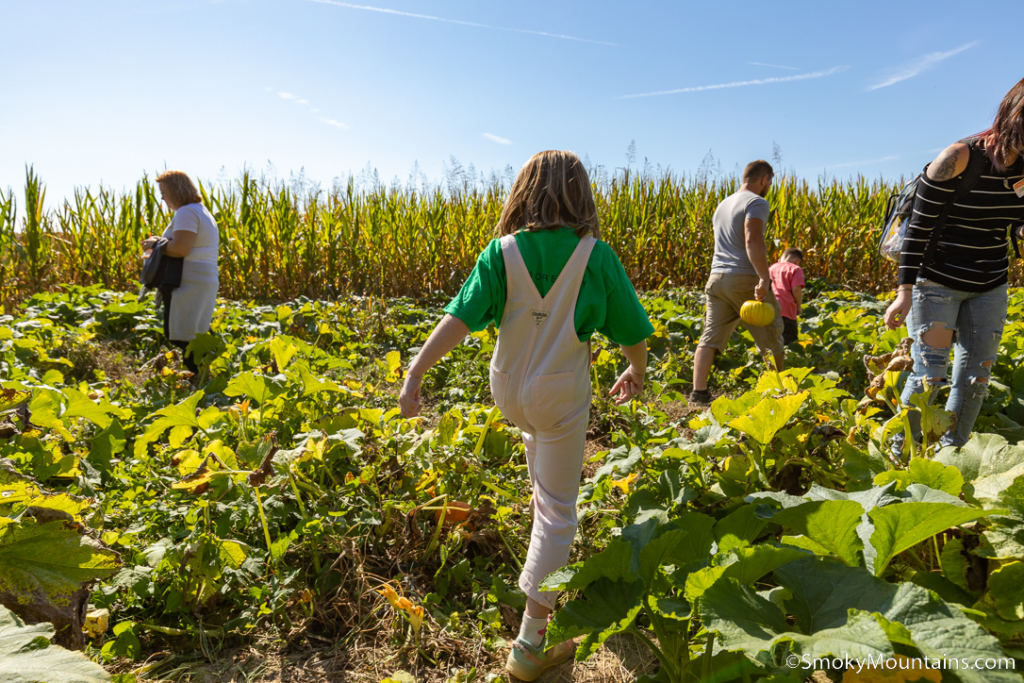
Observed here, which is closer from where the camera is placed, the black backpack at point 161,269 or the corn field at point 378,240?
the black backpack at point 161,269

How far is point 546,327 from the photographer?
1731mm

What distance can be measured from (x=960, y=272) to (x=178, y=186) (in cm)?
462

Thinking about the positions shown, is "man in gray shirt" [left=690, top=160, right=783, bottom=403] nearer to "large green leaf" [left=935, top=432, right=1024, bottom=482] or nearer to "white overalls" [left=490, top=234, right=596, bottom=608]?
"large green leaf" [left=935, top=432, right=1024, bottom=482]

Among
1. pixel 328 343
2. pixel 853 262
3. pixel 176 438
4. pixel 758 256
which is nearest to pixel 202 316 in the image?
pixel 328 343

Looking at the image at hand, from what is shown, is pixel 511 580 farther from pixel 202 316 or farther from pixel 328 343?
pixel 328 343

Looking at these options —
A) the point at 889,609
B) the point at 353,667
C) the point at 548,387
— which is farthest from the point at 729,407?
the point at 353,667

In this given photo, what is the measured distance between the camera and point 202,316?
457cm

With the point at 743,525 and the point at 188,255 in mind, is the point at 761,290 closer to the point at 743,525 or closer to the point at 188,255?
the point at 743,525

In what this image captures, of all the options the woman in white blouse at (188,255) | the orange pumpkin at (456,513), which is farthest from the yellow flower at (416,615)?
the woman in white blouse at (188,255)

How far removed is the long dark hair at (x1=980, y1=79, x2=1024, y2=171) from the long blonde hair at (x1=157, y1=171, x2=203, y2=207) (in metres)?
4.52

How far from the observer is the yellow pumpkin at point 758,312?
4.24 metres

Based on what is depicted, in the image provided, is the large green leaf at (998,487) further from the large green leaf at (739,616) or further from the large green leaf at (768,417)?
the large green leaf at (739,616)

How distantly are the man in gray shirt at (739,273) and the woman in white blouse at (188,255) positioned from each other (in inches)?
144

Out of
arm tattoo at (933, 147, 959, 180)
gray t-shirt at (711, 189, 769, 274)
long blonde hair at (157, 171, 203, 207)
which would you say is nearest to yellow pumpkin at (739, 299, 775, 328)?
gray t-shirt at (711, 189, 769, 274)
